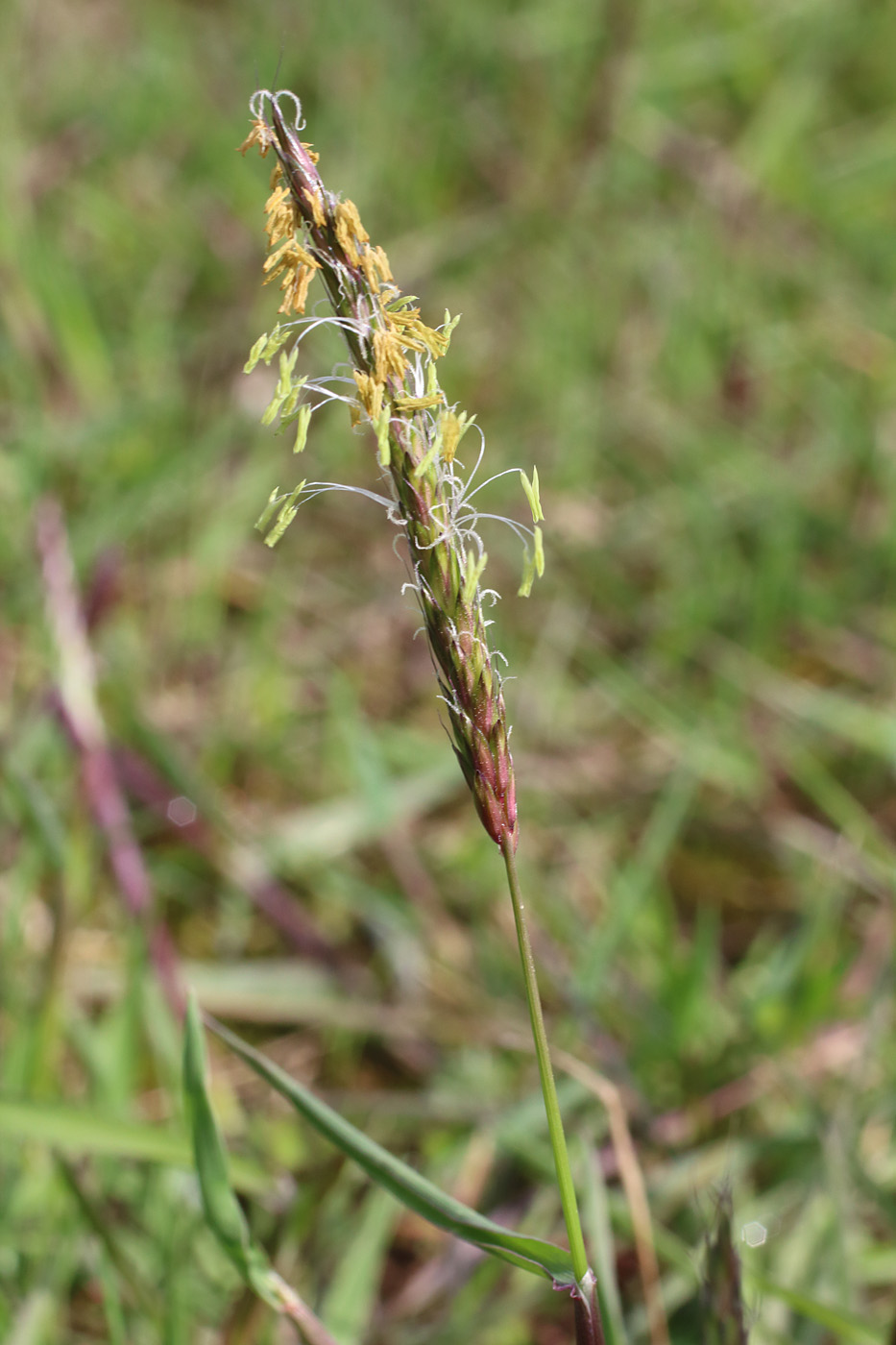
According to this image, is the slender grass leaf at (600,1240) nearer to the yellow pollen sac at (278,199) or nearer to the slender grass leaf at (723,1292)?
the slender grass leaf at (723,1292)

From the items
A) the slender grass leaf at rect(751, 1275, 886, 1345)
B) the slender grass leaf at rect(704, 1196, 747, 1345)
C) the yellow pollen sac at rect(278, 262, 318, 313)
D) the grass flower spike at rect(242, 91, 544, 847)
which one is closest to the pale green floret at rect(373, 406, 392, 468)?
the grass flower spike at rect(242, 91, 544, 847)

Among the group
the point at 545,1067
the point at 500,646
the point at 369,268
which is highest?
the point at 500,646

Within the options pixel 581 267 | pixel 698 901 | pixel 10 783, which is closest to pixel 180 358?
pixel 581 267

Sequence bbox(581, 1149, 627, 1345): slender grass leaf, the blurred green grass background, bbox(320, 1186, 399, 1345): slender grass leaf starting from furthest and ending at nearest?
the blurred green grass background
bbox(320, 1186, 399, 1345): slender grass leaf
bbox(581, 1149, 627, 1345): slender grass leaf

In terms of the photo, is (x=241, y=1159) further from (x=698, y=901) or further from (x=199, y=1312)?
(x=698, y=901)

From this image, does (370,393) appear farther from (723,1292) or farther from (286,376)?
(723,1292)

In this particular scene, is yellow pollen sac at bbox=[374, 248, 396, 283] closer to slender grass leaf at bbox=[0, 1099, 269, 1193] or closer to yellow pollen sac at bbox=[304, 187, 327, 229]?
yellow pollen sac at bbox=[304, 187, 327, 229]

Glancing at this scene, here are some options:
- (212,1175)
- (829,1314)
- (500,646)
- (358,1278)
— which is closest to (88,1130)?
(212,1175)

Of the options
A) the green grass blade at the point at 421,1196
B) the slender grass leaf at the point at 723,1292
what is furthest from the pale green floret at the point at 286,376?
the slender grass leaf at the point at 723,1292
